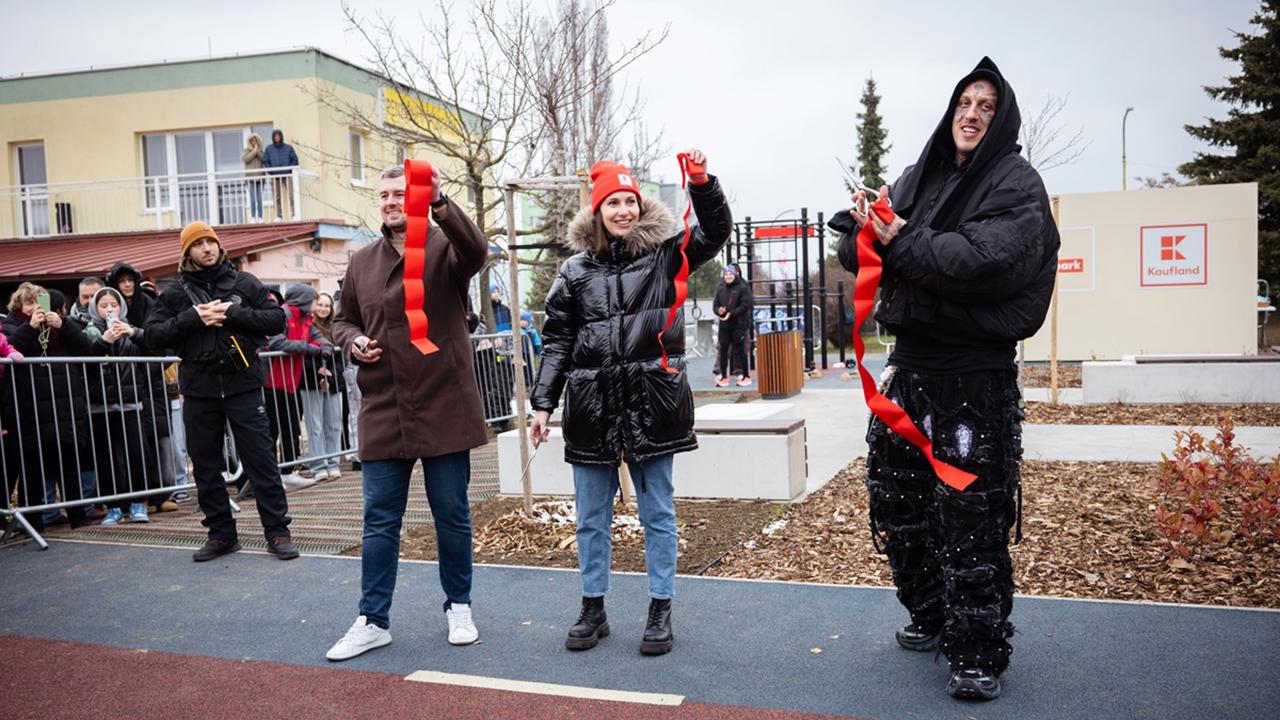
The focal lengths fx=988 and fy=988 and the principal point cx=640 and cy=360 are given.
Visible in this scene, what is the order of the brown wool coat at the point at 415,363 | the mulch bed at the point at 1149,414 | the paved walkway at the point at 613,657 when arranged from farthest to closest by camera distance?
the mulch bed at the point at 1149,414 → the brown wool coat at the point at 415,363 → the paved walkway at the point at 613,657

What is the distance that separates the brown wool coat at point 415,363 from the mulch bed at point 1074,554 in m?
1.90

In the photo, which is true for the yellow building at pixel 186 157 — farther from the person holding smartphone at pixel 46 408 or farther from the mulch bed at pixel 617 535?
the mulch bed at pixel 617 535

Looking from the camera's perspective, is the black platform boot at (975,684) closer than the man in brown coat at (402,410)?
Yes

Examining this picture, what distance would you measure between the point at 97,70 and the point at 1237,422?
24442 millimetres

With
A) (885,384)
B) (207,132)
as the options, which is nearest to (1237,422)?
(885,384)

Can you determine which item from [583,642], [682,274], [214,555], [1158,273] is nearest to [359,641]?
[583,642]

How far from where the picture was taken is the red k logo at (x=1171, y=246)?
19.9 meters

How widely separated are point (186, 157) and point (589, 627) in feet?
75.0

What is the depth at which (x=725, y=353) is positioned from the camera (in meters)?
18.1

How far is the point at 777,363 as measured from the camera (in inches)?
581

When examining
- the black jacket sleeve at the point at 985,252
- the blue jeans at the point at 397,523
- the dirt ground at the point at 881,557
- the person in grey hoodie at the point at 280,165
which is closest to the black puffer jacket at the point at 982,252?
the black jacket sleeve at the point at 985,252

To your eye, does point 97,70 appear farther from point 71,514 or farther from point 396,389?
point 396,389

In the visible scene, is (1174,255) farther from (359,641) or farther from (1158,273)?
(359,641)

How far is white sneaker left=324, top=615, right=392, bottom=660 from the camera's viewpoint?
432 centimetres
